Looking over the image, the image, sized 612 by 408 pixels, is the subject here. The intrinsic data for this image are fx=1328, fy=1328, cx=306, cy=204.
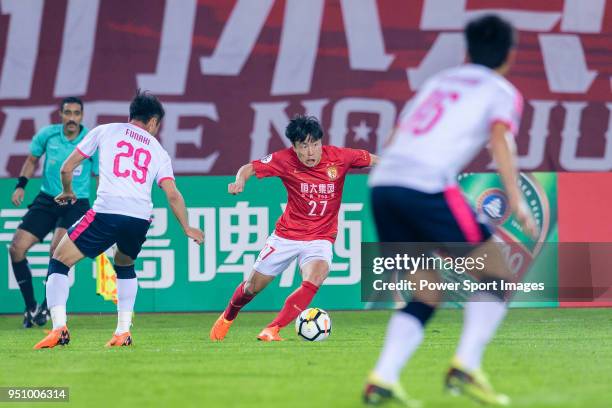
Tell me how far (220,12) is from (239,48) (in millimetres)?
496

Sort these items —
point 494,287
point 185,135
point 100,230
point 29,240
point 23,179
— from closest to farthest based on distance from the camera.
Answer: point 494,287
point 100,230
point 29,240
point 23,179
point 185,135

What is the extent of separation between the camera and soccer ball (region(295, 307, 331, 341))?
998 cm

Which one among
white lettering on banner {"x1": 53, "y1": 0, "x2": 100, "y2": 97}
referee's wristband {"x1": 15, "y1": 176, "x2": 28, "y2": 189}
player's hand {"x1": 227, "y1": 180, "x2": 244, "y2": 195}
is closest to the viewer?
player's hand {"x1": 227, "y1": 180, "x2": 244, "y2": 195}

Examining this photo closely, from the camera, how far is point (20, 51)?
1555 cm

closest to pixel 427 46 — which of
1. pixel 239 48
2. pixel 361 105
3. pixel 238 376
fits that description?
pixel 361 105

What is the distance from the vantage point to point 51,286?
30.8ft

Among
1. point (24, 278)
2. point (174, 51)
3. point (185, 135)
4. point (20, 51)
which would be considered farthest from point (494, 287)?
point (20, 51)

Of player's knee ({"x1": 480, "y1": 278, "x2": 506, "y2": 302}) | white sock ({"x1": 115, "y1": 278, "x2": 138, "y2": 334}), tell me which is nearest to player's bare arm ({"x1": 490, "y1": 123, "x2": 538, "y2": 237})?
player's knee ({"x1": 480, "y1": 278, "x2": 506, "y2": 302})

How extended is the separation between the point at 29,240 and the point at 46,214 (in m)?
0.32

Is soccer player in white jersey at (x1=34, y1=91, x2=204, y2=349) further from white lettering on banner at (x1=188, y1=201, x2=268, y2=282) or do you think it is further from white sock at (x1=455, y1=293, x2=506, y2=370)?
white lettering on banner at (x1=188, y1=201, x2=268, y2=282)

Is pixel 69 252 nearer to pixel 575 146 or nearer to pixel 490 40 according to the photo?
pixel 490 40

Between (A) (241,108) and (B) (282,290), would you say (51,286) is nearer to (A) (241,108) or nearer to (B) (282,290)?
(B) (282,290)

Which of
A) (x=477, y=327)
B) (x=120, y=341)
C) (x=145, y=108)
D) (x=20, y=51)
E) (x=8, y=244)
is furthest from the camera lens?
(x=20, y=51)

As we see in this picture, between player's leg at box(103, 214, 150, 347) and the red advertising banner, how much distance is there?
5687 millimetres
